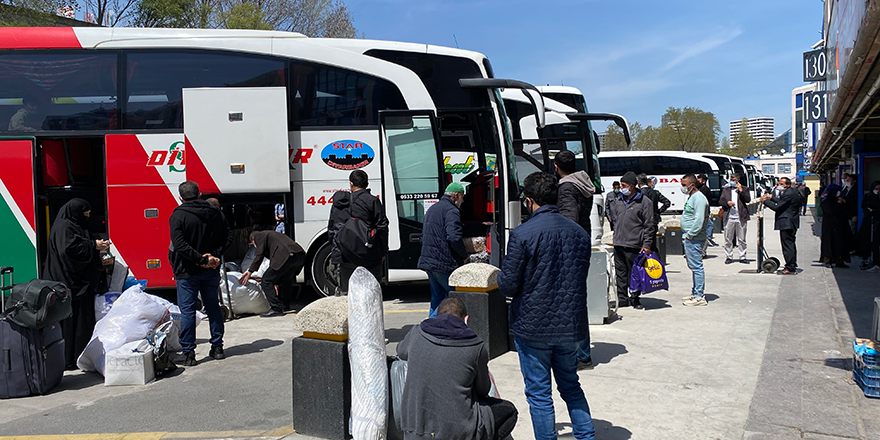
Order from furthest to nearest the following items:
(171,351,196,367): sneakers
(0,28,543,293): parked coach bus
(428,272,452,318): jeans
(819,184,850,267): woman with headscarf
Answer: (819,184,850,267): woman with headscarf → (0,28,543,293): parked coach bus → (428,272,452,318): jeans → (171,351,196,367): sneakers

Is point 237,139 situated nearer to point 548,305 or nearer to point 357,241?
point 357,241

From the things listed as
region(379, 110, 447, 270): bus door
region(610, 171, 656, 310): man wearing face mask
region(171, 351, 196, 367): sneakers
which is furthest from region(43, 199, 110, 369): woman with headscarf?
region(610, 171, 656, 310): man wearing face mask

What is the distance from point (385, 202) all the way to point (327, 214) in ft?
3.00

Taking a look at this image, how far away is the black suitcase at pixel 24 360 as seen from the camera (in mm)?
5562

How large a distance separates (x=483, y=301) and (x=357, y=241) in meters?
1.41

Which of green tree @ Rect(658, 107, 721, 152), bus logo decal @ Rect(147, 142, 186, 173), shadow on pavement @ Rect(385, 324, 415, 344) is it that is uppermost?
green tree @ Rect(658, 107, 721, 152)

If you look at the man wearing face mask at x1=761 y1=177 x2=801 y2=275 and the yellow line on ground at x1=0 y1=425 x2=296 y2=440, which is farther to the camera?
the man wearing face mask at x1=761 y1=177 x2=801 y2=275

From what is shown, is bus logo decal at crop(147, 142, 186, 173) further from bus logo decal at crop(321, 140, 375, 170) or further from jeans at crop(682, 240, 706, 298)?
jeans at crop(682, 240, 706, 298)

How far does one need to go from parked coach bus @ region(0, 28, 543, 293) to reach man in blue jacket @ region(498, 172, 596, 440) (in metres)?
5.03

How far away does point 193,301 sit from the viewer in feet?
21.6

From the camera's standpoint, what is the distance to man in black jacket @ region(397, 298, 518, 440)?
338 cm

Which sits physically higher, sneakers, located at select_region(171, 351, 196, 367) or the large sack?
the large sack

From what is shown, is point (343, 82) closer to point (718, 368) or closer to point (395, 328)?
point (395, 328)

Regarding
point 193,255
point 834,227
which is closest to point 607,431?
point 193,255
